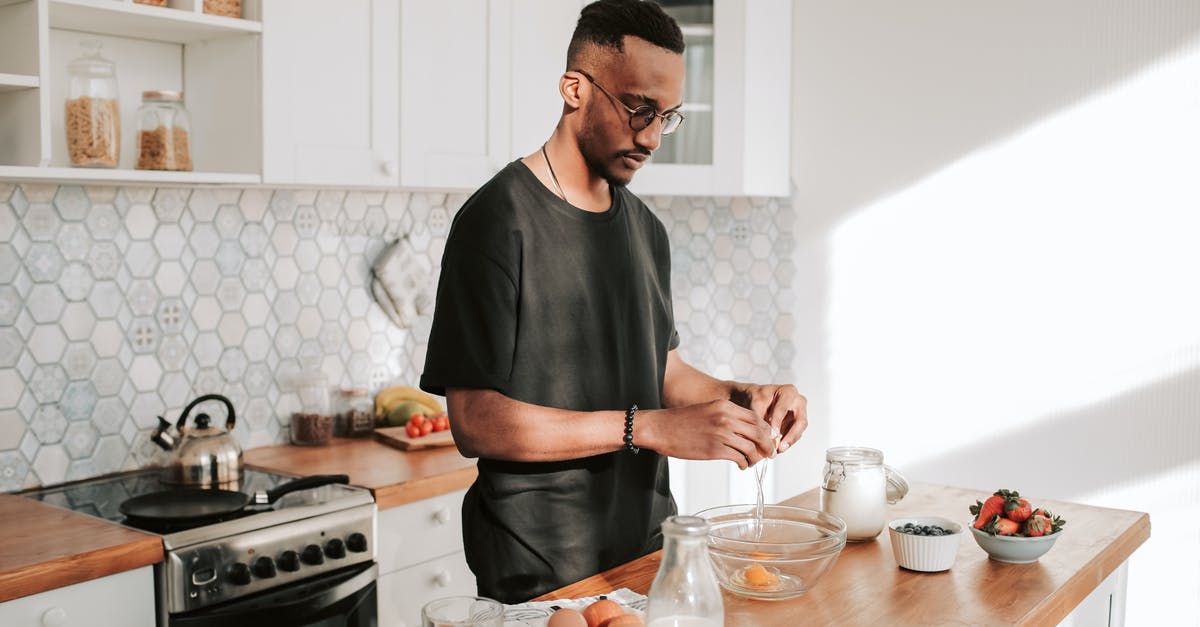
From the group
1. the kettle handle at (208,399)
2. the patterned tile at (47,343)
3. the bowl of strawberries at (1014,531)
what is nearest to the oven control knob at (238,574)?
the kettle handle at (208,399)

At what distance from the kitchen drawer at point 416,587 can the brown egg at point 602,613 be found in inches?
55.3

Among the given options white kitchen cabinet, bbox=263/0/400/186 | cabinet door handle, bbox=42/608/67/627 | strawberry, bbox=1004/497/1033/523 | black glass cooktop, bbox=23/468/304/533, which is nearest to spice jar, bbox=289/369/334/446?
black glass cooktop, bbox=23/468/304/533

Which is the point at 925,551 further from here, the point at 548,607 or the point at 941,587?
the point at 548,607

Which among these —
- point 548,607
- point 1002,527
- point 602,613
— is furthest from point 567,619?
point 1002,527

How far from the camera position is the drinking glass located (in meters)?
1.17

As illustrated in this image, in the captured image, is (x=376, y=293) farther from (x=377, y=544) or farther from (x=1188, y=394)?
(x=1188, y=394)

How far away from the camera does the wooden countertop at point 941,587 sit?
1.50 m

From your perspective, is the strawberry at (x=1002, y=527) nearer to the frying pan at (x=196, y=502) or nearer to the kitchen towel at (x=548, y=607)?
the kitchen towel at (x=548, y=607)

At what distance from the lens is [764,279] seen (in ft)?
12.5

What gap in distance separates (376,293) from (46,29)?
4.31ft

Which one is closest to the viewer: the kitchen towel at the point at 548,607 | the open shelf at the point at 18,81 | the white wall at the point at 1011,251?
the kitchen towel at the point at 548,607

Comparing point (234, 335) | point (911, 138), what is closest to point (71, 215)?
point (234, 335)

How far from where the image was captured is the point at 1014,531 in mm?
1739

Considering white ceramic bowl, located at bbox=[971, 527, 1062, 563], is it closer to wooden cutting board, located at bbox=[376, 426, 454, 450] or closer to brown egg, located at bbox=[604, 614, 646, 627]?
brown egg, located at bbox=[604, 614, 646, 627]
